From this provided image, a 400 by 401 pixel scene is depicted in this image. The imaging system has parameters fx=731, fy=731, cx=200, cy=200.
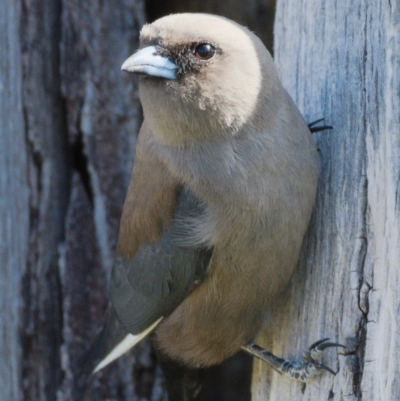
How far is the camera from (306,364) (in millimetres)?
2799

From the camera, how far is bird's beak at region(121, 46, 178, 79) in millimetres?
2801

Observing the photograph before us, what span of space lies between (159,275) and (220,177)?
602mm

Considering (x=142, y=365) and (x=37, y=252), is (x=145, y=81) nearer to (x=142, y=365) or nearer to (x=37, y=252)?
(x=37, y=252)

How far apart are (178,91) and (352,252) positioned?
92cm

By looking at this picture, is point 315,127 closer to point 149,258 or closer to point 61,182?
point 149,258

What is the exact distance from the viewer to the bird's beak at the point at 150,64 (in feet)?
9.19

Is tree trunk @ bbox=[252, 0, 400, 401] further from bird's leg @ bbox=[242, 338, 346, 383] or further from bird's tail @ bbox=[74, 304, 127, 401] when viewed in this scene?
bird's tail @ bbox=[74, 304, 127, 401]

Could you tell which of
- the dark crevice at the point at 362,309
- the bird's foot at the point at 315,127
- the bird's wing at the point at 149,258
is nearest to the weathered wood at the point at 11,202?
the bird's wing at the point at 149,258

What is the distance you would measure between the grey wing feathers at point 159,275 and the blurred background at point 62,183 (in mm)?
541

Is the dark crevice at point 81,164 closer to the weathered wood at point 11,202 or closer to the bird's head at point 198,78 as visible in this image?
the weathered wood at point 11,202

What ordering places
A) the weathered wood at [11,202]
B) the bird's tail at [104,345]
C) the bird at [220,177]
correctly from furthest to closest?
1. the weathered wood at [11,202]
2. the bird's tail at [104,345]
3. the bird at [220,177]

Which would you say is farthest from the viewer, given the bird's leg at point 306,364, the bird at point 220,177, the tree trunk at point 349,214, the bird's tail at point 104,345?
the bird's tail at point 104,345

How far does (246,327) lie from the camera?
10.3ft

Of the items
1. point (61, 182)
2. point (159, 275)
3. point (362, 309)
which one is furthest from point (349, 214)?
point (61, 182)
